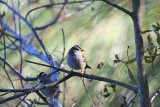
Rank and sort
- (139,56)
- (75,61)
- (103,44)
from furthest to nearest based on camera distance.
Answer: (103,44) → (75,61) → (139,56)

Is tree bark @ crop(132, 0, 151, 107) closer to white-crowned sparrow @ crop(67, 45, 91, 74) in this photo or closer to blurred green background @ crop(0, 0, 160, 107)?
blurred green background @ crop(0, 0, 160, 107)

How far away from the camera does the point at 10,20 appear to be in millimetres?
3543

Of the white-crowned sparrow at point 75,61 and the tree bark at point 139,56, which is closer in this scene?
the tree bark at point 139,56

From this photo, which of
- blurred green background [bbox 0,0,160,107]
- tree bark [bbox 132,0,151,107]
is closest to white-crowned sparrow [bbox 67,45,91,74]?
blurred green background [bbox 0,0,160,107]

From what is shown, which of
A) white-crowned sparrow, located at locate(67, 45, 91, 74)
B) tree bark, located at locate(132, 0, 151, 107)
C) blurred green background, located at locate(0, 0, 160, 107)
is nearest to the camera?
tree bark, located at locate(132, 0, 151, 107)

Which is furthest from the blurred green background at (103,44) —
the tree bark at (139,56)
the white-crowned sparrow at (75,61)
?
the tree bark at (139,56)

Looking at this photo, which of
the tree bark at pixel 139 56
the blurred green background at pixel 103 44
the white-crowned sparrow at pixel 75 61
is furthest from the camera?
the white-crowned sparrow at pixel 75 61

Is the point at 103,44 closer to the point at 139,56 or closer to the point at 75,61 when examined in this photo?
the point at 75,61

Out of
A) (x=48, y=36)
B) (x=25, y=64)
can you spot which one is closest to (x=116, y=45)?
(x=25, y=64)

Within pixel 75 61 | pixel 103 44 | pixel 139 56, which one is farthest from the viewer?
pixel 103 44

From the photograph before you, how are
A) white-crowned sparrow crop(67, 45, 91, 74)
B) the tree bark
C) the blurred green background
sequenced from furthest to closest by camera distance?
white-crowned sparrow crop(67, 45, 91, 74)
the blurred green background
the tree bark

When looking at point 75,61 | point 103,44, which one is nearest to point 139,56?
point 75,61

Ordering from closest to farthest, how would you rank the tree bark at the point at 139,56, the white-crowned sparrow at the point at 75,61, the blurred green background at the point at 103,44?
the tree bark at the point at 139,56 → the blurred green background at the point at 103,44 → the white-crowned sparrow at the point at 75,61

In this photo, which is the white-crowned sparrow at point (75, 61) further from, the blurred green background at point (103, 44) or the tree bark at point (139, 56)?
the tree bark at point (139, 56)
